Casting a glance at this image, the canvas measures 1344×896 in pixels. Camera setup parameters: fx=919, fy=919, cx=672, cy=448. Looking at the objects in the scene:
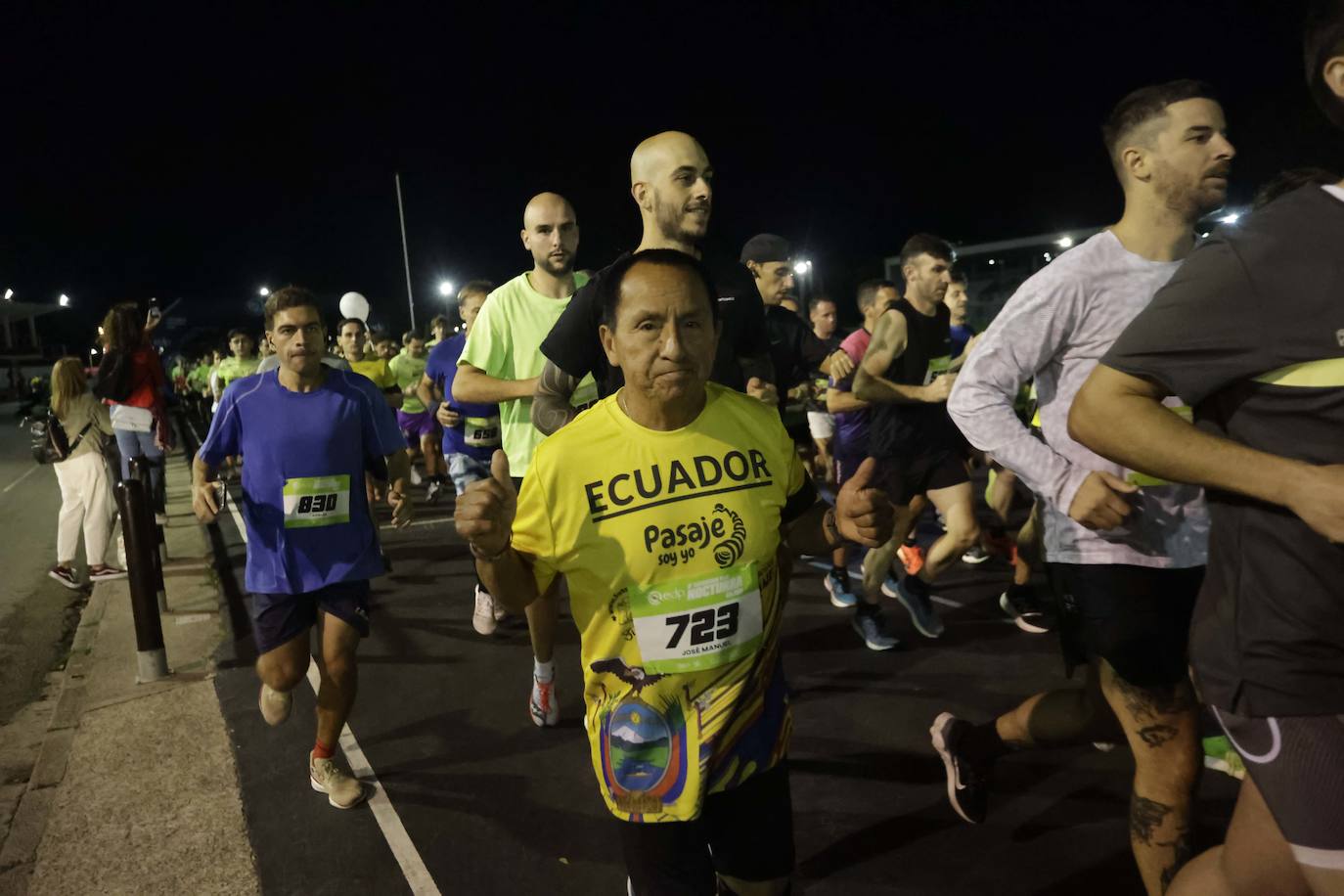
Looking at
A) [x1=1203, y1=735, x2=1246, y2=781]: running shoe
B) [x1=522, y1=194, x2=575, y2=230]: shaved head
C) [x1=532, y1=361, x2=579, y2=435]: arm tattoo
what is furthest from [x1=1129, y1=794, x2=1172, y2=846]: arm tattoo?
[x1=522, y1=194, x2=575, y2=230]: shaved head

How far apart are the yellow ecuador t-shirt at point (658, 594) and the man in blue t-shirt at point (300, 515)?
83.9 inches

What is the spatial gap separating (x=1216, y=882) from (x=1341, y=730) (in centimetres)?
48

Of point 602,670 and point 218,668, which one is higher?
point 602,670

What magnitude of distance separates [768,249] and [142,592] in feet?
15.0

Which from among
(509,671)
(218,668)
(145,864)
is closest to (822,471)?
(509,671)

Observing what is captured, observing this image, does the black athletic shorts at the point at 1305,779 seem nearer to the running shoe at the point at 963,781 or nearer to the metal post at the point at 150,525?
the running shoe at the point at 963,781

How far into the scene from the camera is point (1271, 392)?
1.59 meters

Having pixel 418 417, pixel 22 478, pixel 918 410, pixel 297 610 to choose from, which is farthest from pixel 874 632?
pixel 22 478

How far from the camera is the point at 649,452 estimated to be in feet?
7.07

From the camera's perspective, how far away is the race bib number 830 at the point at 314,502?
394 centimetres

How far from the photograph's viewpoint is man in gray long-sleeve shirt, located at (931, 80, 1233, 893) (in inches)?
99.0

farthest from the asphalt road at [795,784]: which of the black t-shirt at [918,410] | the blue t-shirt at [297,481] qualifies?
the black t-shirt at [918,410]

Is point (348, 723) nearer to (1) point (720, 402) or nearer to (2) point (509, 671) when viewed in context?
(2) point (509, 671)

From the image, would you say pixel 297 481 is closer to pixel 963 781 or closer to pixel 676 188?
pixel 676 188
